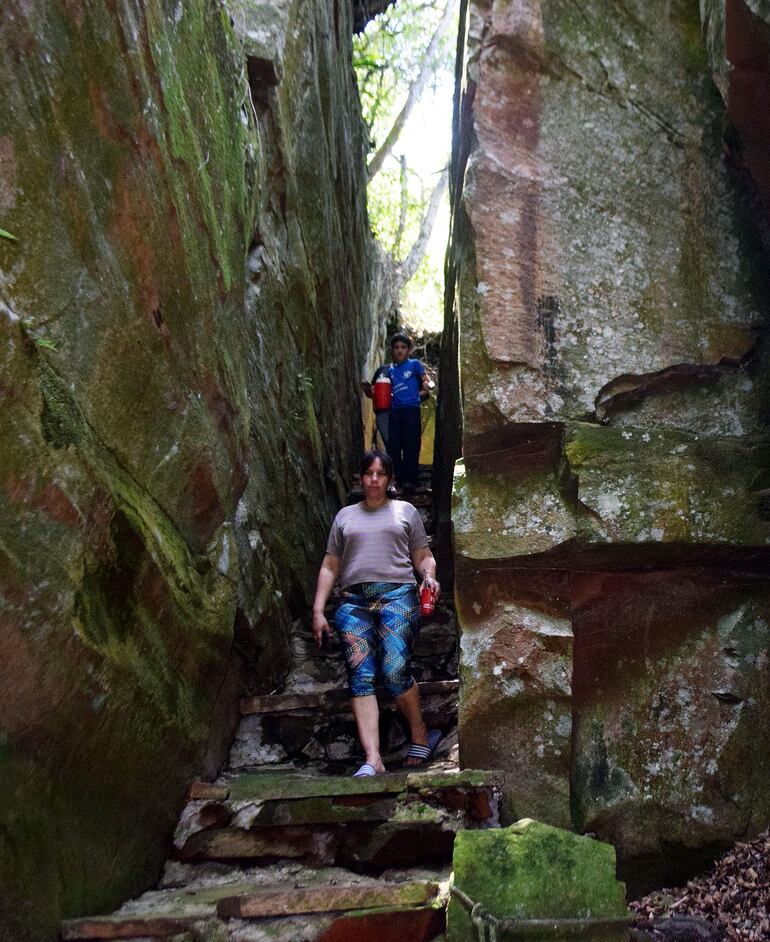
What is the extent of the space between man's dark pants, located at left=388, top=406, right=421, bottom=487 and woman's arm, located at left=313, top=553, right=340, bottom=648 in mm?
4244

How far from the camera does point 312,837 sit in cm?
381

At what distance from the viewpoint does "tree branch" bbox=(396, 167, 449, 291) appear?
16.9 meters

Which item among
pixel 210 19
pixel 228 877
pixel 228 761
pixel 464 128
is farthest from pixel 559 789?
pixel 210 19

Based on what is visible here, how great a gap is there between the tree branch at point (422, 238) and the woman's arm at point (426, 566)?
Answer: 490 inches

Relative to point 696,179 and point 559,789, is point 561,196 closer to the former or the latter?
point 696,179

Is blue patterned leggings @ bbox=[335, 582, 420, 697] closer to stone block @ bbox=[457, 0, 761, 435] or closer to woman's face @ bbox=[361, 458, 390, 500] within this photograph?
woman's face @ bbox=[361, 458, 390, 500]

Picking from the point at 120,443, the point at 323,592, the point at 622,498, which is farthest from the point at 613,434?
the point at 120,443

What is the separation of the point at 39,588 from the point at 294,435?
14.4 feet

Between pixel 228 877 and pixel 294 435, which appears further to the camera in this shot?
pixel 294 435

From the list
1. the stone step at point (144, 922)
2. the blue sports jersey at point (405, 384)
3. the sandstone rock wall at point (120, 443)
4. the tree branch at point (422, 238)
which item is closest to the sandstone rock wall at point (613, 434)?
the sandstone rock wall at point (120, 443)

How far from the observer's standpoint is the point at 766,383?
14.9 ft

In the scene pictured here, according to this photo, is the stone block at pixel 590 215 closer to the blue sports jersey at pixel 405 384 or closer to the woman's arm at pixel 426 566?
the woman's arm at pixel 426 566

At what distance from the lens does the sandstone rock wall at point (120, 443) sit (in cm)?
283

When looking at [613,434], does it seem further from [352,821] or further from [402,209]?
[402,209]
